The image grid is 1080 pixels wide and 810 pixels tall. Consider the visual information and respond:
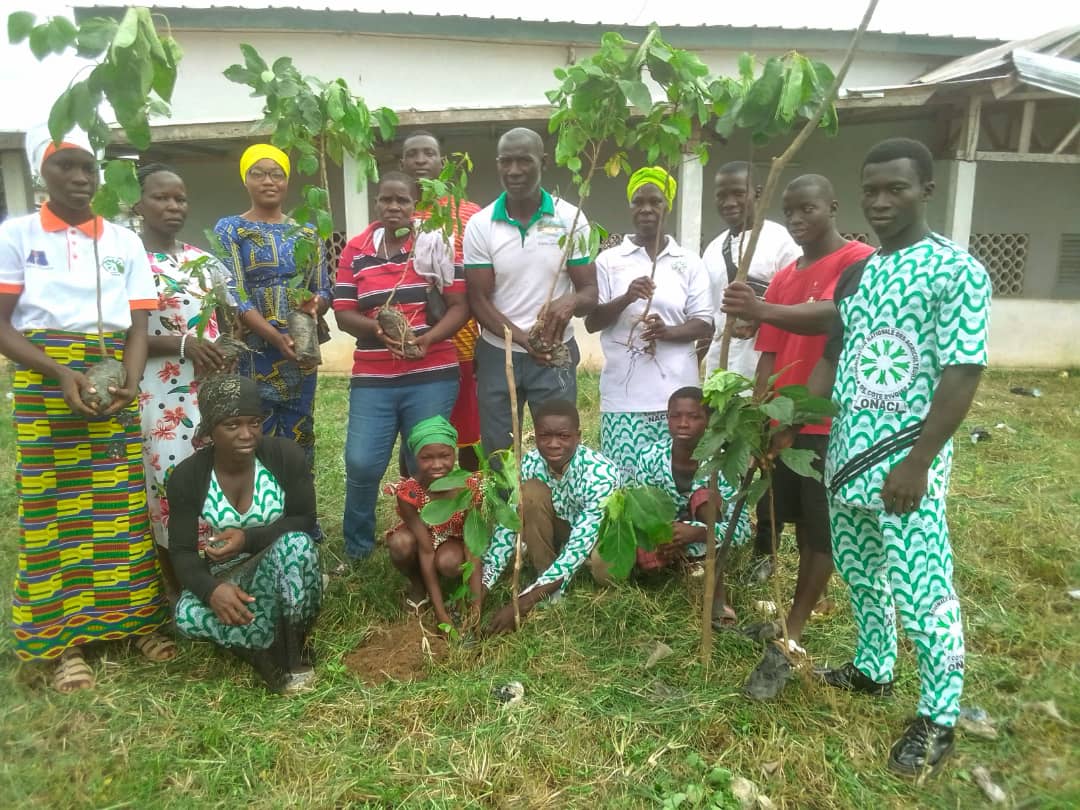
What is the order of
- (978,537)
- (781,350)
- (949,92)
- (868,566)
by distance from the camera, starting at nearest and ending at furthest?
1. (868,566)
2. (781,350)
3. (978,537)
4. (949,92)

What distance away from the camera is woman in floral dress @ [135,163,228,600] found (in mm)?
3000

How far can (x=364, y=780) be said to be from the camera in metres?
2.15

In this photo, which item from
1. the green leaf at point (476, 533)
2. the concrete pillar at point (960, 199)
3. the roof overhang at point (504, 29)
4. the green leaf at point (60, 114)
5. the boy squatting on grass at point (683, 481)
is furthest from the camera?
the roof overhang at point (504, 29)

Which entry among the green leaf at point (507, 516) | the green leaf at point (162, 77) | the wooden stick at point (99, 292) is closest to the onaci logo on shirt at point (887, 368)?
the green leaf at point (507, 516)

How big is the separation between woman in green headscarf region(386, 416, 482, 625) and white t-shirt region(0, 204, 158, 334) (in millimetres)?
1189

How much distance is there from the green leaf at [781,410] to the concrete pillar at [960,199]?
25.7 ft

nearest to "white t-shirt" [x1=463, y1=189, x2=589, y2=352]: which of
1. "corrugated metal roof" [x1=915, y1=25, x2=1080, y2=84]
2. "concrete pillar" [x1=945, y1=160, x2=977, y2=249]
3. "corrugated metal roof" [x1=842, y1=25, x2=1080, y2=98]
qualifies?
"corrugated metal roof" [x1=842, y1=25, x2=1080, y2=98]

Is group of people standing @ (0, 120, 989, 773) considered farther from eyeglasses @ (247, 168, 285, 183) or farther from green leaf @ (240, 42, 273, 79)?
green leaf @ (240, 42, 273, 79)

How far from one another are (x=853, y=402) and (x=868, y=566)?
529mm

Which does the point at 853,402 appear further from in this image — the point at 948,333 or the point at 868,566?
the point at 868,566

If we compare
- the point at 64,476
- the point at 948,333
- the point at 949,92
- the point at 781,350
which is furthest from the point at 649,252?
the point at 949,92

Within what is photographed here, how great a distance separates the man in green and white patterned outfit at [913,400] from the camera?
1949 millimetres

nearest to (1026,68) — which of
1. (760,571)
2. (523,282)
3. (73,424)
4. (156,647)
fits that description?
(760,571)

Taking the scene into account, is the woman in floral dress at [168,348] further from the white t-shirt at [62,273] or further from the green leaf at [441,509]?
the green leaf at [441,509]
